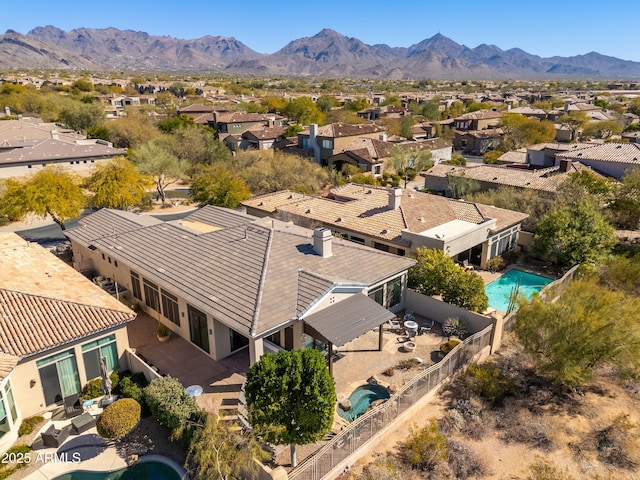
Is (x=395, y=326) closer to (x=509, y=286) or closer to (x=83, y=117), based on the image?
(x=509, y=286)

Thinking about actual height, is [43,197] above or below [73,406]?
above

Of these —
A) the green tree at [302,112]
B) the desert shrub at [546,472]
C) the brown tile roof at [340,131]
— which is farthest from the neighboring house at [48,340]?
the green tree at [302,112]

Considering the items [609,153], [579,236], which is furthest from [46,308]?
[609,153]

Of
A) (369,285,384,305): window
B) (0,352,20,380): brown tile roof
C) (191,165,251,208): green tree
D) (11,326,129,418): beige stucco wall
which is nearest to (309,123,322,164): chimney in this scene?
(191,165,251,208): green tree

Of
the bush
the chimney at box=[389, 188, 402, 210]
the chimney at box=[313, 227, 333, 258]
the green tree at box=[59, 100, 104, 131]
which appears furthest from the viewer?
the green tree at box=[59, 100, 104, 131]

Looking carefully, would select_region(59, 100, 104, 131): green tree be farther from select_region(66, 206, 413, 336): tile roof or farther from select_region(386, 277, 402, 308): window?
select_region(386, 277, 402, 308): window

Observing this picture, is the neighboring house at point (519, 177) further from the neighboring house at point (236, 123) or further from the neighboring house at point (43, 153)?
the neighboring house at point (236, 123)
